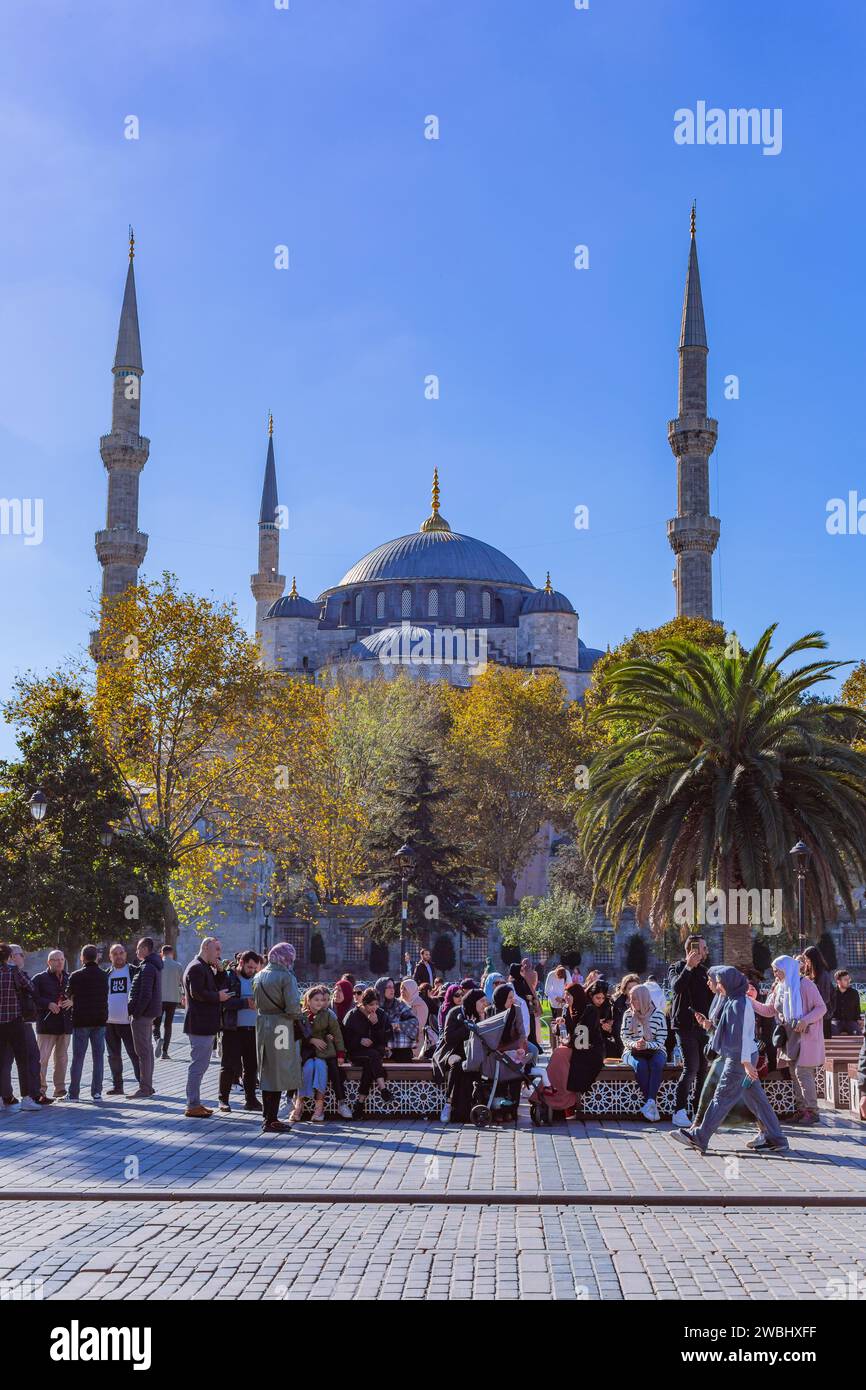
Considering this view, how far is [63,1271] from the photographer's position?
709cm

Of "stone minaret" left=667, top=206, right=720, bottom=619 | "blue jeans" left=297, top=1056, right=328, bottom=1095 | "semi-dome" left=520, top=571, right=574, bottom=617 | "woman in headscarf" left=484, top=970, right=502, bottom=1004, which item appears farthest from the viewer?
"semi-dome" left=520, top=571, right=574, bottom=617

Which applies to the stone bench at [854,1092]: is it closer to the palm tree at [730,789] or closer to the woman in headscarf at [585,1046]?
the woman in headscarf at [585,1046]

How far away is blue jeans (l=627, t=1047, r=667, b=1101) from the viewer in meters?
13.6

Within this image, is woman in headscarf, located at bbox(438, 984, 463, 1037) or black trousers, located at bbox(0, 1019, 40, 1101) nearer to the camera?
black trousers, located at bbox(0, 1019, 40, 1101)

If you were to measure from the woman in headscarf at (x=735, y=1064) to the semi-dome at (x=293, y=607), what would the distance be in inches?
3441

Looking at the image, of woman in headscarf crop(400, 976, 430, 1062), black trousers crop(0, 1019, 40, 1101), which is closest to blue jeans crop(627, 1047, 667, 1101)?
woman in headscarf crop(400, 976, 430, 1062)

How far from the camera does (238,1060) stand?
566 inches

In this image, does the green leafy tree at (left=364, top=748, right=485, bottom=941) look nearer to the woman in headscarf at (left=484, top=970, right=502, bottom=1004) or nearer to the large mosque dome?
the woman in headscarf at (left=484, top=970, right=502, bottom=1004)

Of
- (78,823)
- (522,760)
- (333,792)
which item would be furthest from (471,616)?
(78,823)

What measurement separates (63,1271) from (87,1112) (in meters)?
7.28

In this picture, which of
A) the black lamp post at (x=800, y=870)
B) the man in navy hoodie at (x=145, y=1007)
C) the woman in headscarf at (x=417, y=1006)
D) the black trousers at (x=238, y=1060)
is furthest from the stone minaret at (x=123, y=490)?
the black trousers at (x=238, y=1060)

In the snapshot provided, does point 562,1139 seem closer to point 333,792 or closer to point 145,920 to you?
point 145,920

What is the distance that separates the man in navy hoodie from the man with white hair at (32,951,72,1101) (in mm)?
681

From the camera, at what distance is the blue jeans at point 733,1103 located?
1118cm
